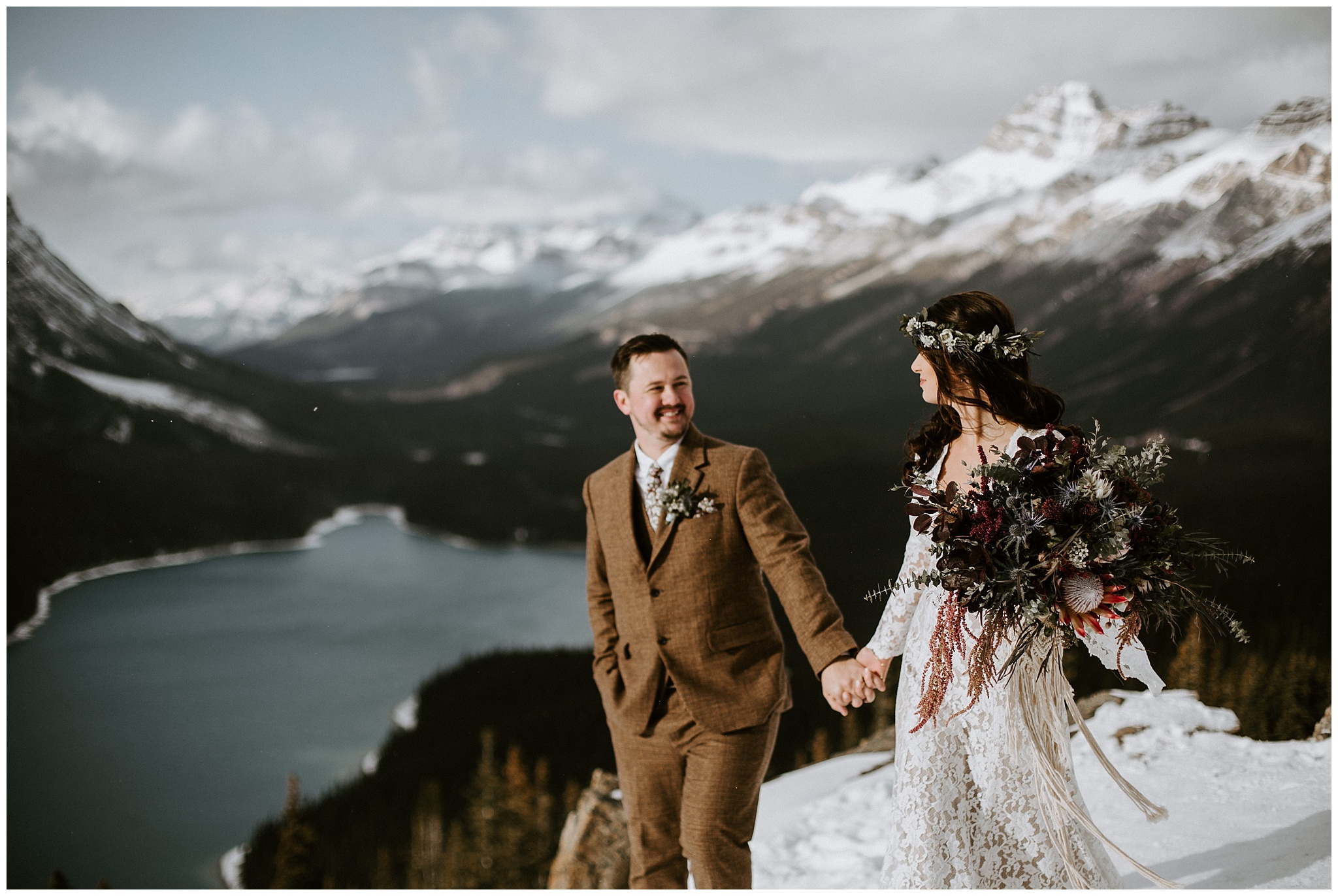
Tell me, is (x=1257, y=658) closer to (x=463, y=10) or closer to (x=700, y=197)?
(x=700, y=197)

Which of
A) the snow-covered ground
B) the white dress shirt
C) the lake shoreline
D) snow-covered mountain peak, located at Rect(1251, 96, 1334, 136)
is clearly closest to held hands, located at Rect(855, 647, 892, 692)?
the white dress shirt

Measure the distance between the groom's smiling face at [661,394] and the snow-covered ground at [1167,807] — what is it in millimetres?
1521

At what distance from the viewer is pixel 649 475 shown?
8.32 ft

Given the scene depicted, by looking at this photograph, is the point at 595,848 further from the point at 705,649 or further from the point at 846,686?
the point at 846,686

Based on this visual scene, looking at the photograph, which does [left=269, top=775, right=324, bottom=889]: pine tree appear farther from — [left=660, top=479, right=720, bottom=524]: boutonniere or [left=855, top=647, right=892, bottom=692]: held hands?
[left=855, top=647, right=892, bottom=692]: held hands

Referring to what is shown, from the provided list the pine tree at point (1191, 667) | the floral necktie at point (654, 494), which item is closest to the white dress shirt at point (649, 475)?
the floral necktie at point (654, 494)

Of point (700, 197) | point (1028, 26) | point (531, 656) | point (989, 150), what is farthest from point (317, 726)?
point (1028, 26)

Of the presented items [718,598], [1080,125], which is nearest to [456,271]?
[718,598]

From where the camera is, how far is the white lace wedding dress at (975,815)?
2.13 metres

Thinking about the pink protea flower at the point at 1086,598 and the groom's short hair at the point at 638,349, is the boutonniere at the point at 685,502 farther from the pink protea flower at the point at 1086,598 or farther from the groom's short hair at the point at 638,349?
the pink protea flower at the point at 1086,598

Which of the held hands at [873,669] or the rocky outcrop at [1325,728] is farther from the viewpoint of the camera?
the rocky outcrop at [1325,728]

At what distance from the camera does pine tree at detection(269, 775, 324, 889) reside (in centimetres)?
375

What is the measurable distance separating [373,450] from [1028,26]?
11.4ft

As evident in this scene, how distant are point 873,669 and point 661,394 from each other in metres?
0.89
